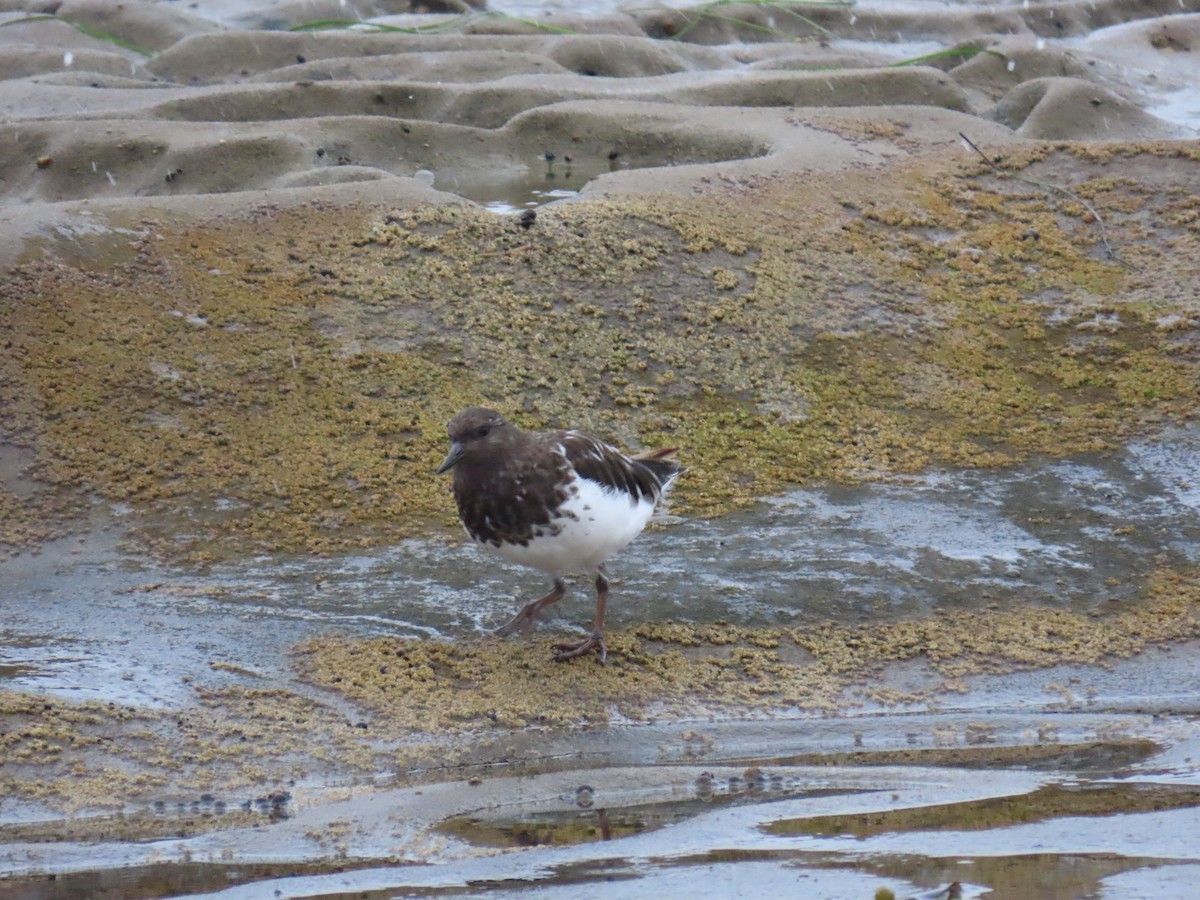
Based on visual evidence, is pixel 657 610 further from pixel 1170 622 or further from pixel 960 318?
pixel 960 318

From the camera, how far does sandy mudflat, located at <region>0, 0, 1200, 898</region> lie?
3.98 m

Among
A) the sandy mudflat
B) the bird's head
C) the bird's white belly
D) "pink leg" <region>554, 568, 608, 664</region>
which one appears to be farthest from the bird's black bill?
"pink leg" <region>554, 568, 608, 664</region>

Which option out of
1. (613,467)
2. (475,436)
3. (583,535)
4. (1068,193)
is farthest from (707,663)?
(1068,193)

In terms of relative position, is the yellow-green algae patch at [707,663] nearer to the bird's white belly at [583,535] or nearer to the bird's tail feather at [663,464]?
the bird's white belly at [583,535]

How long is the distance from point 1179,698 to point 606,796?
193 cm

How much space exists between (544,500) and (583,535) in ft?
0.56

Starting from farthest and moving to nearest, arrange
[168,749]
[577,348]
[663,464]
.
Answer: [577,348] < [663,464] < [168,749]

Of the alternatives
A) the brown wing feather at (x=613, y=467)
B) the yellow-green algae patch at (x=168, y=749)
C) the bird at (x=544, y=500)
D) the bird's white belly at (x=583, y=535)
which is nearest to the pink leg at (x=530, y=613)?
the bird at (x=544, y=500)

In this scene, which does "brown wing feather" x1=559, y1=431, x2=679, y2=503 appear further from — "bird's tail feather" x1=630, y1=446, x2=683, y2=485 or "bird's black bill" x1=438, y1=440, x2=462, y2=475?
"bird's black bill" x1=438, y1=440, x2=462, y2=475

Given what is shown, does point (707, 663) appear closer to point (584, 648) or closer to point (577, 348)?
point (584, 648)

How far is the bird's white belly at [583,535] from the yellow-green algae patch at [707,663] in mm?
282

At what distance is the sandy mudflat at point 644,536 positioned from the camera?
398cm

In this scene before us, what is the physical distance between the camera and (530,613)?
Answer: 17.1 feet

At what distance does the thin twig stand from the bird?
10.8 ft
